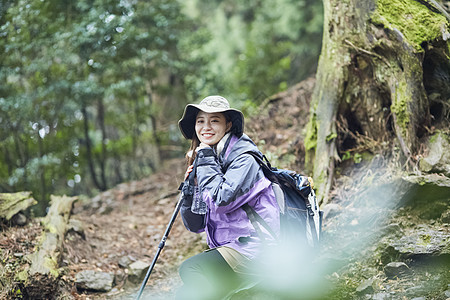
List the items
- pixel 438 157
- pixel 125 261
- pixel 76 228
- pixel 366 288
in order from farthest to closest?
1. pixel 76 228
2. pixel 125 261
3. pixel 438 157
4. pixel 366 288

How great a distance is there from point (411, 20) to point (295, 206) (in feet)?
9.81

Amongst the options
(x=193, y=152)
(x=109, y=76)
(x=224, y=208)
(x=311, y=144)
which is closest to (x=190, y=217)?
(x=224, y=208)

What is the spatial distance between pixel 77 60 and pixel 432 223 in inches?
319

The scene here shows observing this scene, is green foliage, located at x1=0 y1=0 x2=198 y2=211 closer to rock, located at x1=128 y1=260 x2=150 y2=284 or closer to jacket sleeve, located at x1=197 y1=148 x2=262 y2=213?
rock, located at x1=128 y1=260 x2=150 y2=284

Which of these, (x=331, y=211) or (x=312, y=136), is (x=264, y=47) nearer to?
(x=312, y=136)

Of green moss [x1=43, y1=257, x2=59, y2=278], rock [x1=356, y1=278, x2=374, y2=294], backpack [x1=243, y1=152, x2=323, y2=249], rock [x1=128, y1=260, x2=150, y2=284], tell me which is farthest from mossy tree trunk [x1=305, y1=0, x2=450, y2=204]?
green moss [x1=43, y1=257, x2=59, y2=278]

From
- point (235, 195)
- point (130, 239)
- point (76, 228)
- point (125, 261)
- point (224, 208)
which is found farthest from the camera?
point (130, 239)

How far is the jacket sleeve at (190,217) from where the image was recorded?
3467mm

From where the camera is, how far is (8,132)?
8359 millimetres

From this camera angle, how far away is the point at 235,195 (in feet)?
10.1

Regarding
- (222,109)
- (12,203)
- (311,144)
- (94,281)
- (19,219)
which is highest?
(222,109)

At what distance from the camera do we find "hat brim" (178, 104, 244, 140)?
3451mm

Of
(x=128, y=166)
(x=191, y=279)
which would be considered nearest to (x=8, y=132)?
(x=128, y=166)

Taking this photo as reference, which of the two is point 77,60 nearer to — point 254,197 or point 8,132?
point 8,132
